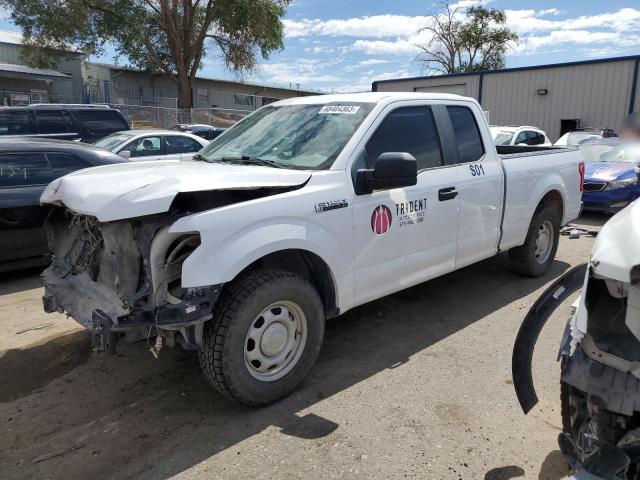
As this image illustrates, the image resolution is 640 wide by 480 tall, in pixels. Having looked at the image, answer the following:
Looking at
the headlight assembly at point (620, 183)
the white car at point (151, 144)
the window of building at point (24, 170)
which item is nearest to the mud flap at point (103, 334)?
the window of building at point (24, 170)

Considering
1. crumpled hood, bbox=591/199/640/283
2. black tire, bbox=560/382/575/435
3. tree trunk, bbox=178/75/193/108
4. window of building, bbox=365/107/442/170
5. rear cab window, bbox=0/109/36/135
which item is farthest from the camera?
tree trunk, bbox=178/75/193/108

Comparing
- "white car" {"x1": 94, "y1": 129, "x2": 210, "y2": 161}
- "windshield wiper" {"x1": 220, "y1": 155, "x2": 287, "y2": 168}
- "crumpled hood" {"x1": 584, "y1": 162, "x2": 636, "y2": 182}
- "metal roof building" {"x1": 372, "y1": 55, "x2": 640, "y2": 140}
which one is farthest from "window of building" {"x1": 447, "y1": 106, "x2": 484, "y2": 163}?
"metal roof building" {"x1": 372, "y1": 55, "x2": 640, "y2": 140}

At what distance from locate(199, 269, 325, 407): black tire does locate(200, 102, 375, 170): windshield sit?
91 centimetres

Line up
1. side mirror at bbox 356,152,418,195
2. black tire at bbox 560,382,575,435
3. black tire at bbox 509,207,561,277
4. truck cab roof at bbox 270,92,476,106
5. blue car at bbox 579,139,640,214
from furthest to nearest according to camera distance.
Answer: blue car at bbox 579,139,640,214, black tire at bbox 509,207,561,277, truck cab roof at bbox 270,92,476,106, side mirror at bbox 356,152,418,195, black tire at bbox 560,382,575,435

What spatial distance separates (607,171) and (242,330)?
30.8 feet

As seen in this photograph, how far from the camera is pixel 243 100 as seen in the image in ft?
150

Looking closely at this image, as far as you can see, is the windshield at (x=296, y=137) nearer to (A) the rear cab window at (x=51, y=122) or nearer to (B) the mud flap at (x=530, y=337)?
(B) the mud flap at (x=530, y=337)

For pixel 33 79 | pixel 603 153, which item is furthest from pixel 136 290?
pixel 33 79

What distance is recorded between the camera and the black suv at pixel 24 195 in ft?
18.7

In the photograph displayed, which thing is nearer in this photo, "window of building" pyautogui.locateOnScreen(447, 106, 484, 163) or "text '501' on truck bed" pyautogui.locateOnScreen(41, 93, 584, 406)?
"text '501' on truck bed" pyautogui.locateOnScreen(41, 93, 584, 406)

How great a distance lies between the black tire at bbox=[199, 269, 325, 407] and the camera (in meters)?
3.04

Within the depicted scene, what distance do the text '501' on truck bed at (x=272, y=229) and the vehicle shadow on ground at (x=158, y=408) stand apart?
0.87 feet

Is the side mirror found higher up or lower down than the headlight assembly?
higher up

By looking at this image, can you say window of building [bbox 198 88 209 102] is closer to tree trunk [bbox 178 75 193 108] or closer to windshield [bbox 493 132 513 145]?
tree trunk [bbox 178 75 193 108]
